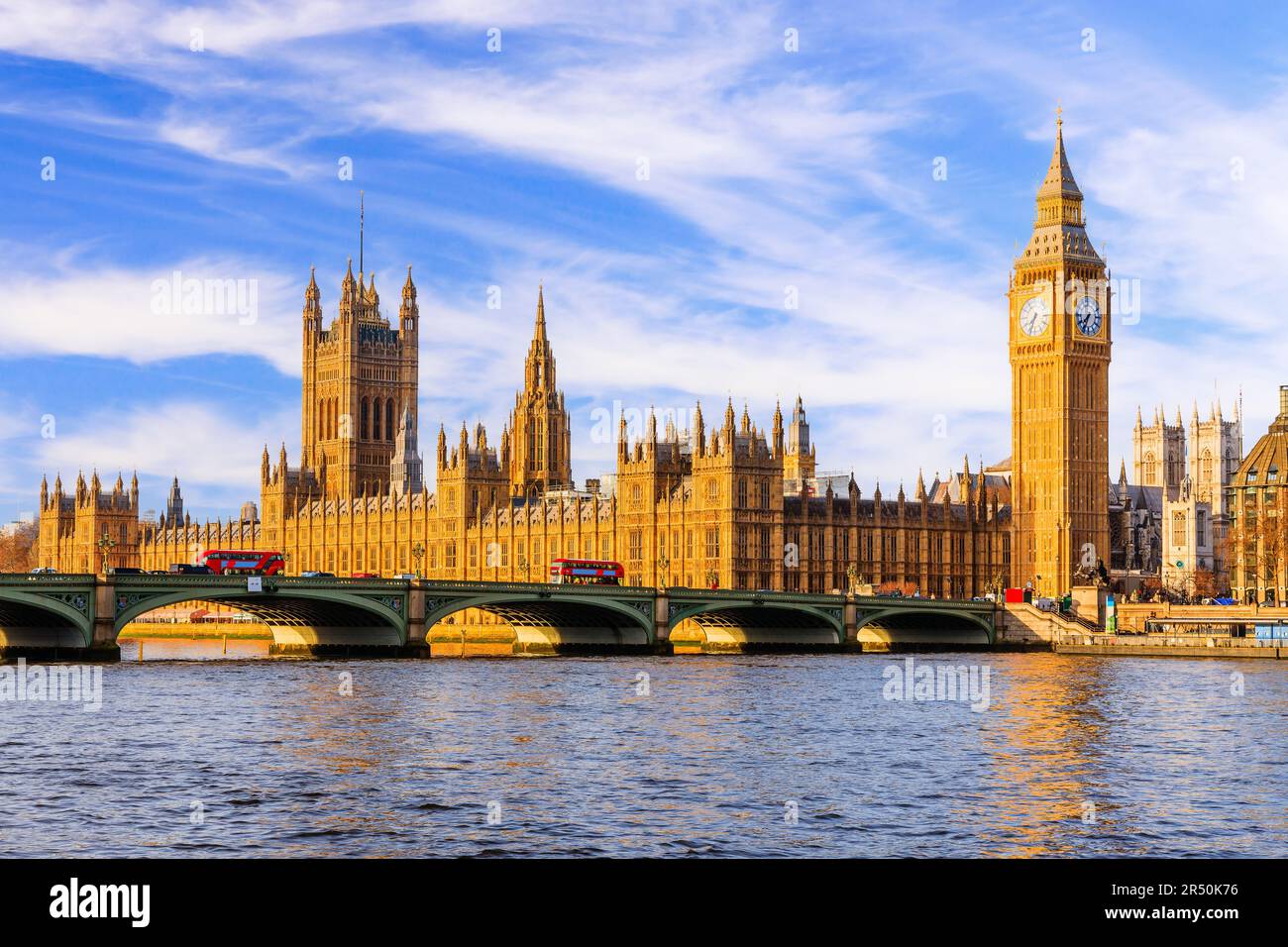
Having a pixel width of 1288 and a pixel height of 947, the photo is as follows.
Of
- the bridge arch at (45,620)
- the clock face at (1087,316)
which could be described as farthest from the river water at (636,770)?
the clock face at (1087,316)

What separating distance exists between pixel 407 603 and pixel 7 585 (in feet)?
74.3

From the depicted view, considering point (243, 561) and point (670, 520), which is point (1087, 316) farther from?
point (243, 561)

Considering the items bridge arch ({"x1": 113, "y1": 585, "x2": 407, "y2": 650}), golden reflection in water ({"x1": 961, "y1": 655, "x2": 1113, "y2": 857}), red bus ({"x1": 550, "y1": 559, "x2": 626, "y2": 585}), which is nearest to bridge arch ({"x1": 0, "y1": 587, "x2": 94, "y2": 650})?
bridge arch ({"x1": 113, "y1": 585, "x2": 407, "y2": 650})

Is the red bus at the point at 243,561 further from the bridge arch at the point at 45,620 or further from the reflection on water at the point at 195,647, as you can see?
the bridge arch at the point at 45,620

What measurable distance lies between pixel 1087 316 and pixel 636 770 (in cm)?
11913

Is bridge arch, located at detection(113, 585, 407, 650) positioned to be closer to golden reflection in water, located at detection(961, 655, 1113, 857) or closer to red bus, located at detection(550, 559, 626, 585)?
red bus, located at detection(550, 559, 626, 585)

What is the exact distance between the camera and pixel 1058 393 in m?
151

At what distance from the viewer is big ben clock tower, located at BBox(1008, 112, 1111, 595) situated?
150 meters

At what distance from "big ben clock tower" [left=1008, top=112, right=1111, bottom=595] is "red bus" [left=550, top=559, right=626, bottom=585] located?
4903 centimetres

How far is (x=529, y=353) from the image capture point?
584ft

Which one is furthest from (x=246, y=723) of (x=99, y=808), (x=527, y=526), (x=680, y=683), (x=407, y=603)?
(x=527, y=526)

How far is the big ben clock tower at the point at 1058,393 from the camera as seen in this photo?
150m

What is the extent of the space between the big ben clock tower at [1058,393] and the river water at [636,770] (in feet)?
250

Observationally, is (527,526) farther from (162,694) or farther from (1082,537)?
(162,694)
